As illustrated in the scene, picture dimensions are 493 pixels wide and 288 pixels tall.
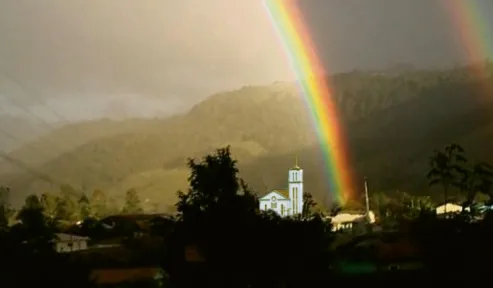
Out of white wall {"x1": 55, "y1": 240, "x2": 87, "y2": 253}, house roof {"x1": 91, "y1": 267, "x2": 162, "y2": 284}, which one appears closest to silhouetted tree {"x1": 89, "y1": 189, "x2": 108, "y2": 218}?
white wall {"x1": 55, "y1": 240, "x2": 87, "y2": 253}

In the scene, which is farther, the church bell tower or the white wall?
the church bell tower

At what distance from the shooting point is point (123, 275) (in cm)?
2433

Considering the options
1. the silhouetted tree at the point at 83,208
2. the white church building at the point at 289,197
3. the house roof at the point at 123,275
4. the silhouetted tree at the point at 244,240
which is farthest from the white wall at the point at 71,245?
the white church building at the point at 289,197

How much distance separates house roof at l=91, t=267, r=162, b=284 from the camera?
2352 cm

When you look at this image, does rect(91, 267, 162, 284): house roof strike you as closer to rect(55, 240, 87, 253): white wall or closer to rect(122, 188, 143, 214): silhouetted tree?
rect(55, 240, 87, 253): white wall

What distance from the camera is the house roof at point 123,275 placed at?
23.5 m

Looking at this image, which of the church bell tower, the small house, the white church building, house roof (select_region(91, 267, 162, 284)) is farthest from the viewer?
the church bell tower

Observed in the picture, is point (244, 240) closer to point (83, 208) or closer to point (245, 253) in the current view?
point (245, 253)

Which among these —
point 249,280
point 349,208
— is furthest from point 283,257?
point 349,208

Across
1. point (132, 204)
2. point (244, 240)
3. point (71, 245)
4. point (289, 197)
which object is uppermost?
point (289, 197)

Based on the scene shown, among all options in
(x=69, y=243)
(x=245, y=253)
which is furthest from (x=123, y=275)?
(x=69, y=243)

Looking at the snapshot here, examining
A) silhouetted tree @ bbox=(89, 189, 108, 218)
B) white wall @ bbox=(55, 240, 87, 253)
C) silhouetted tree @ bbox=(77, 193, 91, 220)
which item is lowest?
white wall @ bbox=(55, 240, 87, 253)

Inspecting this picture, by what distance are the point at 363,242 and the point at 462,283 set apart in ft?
37.8

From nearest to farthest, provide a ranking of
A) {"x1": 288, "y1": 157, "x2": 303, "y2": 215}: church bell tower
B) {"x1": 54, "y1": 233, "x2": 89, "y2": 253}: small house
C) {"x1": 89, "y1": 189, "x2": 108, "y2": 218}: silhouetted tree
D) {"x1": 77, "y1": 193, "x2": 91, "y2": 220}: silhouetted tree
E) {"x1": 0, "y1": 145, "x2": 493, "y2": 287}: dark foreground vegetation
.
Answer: {"x1": 0, "y1": 145, "x2": 493, "y2": 287}: dark foreground vegetation → {"x1": 54, "y1": 233, "x2": 89, "y2": 253}: small house → {"x1": 77, "y1": 193, "x2": 91, "y2": 220}: silhouetted tree → {"x1": 89, "y1": 189, "x2": 108, "y2": 218}: silhouetted tree → {"x1": 288, "y1": 157, "x2": 303, "y2": 215}: church bell tower
